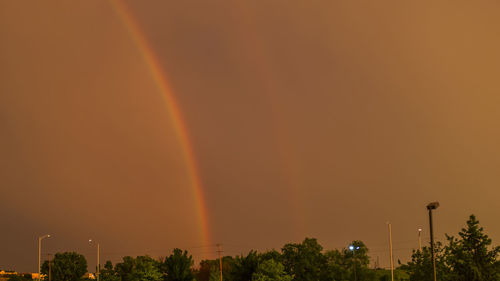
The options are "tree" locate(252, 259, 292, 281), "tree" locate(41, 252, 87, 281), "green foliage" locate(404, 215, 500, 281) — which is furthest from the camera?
"tree" locate(41, 252, 87, 281)

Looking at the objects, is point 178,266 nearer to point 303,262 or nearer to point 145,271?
point 145,271

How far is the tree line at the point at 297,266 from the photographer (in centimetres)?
4347

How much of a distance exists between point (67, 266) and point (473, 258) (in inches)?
3822

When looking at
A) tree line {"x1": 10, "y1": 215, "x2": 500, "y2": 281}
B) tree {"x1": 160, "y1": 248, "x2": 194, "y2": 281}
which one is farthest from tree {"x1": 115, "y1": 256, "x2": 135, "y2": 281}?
tree {"x1": 160, "y1": 248, "x2": 194, "y2": 281}

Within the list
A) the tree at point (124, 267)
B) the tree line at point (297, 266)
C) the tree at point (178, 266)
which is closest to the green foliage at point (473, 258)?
the tree line at point (297, 266)

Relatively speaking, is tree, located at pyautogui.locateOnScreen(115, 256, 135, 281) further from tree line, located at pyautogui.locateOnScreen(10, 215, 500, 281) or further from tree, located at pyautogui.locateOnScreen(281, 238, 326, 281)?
tree, located at pyautogui.locateOnScreen(281, 238, 326, 281)

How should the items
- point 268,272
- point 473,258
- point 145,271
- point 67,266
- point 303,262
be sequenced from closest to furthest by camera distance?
point 473,258 → point 268,272 → point 145,271 → point 303,262 → point 67,266

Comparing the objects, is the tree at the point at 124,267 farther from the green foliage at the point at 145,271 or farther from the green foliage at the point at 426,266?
the green foliage at the point at 426,266

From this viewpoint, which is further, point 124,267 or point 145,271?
point 124,267

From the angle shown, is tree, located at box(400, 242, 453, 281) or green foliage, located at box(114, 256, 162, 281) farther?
green foliage, located at box(114, 256, 162, 281)

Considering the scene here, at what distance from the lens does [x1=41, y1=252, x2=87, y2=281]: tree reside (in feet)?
395

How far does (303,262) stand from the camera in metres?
90.8

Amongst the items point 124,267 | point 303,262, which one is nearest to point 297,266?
point 303,262

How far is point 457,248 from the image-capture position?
44219 millimetres
